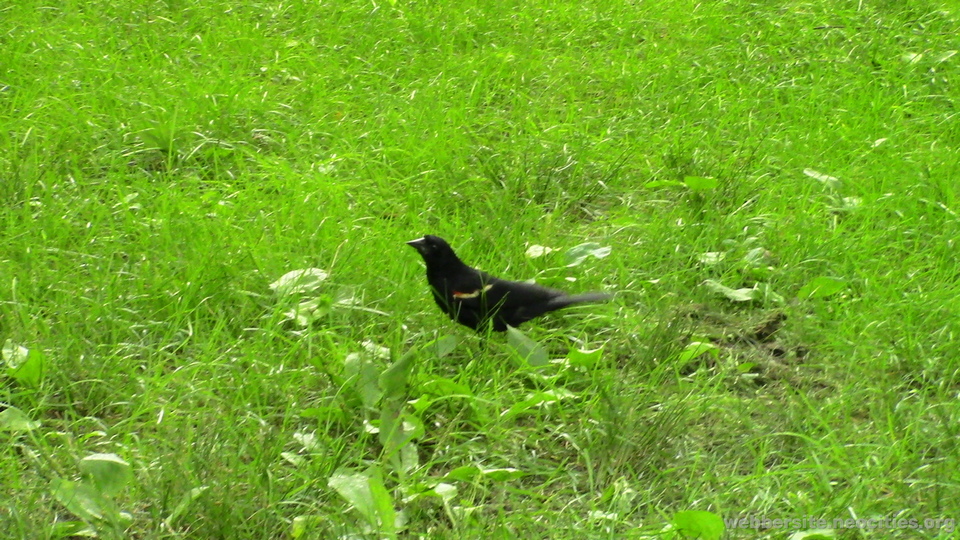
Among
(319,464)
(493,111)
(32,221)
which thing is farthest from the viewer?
(493,111)

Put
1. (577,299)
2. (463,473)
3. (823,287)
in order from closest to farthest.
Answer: (463,473) < (577,299) < (823,287)

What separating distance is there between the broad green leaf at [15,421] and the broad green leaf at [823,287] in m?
2.55

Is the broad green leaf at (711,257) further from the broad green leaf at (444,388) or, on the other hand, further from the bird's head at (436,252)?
the broad green leaf at (444,388)

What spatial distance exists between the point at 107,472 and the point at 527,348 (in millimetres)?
1309

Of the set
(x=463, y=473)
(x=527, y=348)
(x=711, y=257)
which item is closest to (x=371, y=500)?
(x=463, y=473)

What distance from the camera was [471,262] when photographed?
12.2 ft

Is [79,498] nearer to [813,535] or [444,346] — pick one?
[444,346]

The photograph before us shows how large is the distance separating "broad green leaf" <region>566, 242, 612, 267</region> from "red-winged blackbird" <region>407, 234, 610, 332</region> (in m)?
0.31

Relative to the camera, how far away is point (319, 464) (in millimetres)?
2582

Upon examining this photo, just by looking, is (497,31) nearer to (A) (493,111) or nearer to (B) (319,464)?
(A) (493,111)

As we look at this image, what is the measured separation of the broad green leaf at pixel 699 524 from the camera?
88.4 inches

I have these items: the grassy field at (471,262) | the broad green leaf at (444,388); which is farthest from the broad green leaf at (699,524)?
the broad green leaf at (444,388)

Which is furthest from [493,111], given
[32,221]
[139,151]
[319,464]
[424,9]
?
[319,464]

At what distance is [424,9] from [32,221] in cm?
298
